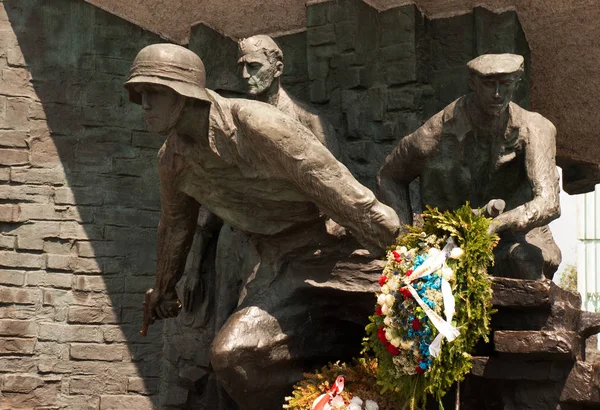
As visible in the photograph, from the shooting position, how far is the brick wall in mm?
9703

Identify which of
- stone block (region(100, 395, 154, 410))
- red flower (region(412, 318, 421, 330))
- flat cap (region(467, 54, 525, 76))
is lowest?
stone block (region(100, 395, 154, 410))

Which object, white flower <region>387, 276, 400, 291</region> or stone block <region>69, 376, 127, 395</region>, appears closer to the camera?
white flower <region>387, 276, 400, 291</region>

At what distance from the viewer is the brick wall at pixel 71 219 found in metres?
9.70

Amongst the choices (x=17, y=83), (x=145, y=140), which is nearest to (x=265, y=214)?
(x=145, y=140)

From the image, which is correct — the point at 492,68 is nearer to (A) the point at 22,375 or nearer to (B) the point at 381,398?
(B) the point at 381,398

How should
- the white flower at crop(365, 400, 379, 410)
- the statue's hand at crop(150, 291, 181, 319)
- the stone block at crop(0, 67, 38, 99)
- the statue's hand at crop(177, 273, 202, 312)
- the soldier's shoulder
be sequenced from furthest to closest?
the stone block at crop(0, 67, 38, 99) → the statue's hand at crop(177, 273, 202, 312) → the statue's hand at crop(150, 291, 181, 319) → the soldier's shoulder → the white flower at crop(365, 400, 379, 410)

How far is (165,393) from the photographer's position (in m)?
8.70

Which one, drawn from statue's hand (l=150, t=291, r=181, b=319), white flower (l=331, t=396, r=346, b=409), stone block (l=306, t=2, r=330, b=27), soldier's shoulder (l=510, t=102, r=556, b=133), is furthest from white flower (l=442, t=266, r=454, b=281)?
stone block (l=306, t=2, r=330, b=27)

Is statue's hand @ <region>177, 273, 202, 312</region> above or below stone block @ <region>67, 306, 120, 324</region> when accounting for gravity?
above

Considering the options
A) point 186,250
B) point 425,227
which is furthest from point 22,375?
point 425,227

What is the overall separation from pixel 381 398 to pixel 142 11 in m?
4.45

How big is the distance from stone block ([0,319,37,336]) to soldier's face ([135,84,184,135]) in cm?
330

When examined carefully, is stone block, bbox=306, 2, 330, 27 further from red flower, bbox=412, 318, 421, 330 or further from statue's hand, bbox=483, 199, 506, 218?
red flower, bbox=412, 318, 421, 330

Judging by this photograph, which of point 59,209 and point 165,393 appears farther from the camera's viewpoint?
point 59,209
